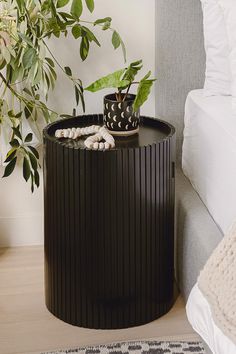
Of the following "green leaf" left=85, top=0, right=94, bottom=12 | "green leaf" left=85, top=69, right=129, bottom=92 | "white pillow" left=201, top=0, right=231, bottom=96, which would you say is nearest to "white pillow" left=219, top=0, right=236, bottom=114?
"white pillow" left=201, top=0, right=231, bottom=96

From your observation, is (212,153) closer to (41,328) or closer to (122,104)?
(122,104)

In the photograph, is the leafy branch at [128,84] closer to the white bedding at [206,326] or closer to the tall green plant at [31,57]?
the tall green plant at [31,57]

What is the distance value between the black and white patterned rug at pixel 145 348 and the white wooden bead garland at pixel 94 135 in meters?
0.59

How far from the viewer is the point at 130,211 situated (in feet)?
7.30

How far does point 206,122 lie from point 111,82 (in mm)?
340

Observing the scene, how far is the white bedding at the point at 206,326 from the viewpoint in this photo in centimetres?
156

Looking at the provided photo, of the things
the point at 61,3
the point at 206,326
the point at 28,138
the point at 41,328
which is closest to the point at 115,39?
the point at 61,3

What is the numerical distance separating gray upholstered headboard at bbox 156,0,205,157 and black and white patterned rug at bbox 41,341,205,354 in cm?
79

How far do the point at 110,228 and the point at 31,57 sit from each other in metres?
0.61

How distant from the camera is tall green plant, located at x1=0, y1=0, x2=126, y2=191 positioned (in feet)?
7.91

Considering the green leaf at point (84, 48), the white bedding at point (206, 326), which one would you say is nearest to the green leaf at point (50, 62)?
the green leaf at point (84, 48)

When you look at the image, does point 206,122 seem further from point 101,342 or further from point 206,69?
point 101,342

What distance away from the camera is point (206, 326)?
1.70 meters

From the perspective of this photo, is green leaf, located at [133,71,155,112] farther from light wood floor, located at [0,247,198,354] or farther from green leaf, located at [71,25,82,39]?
light wood floor, located at [0,247,198,354]
